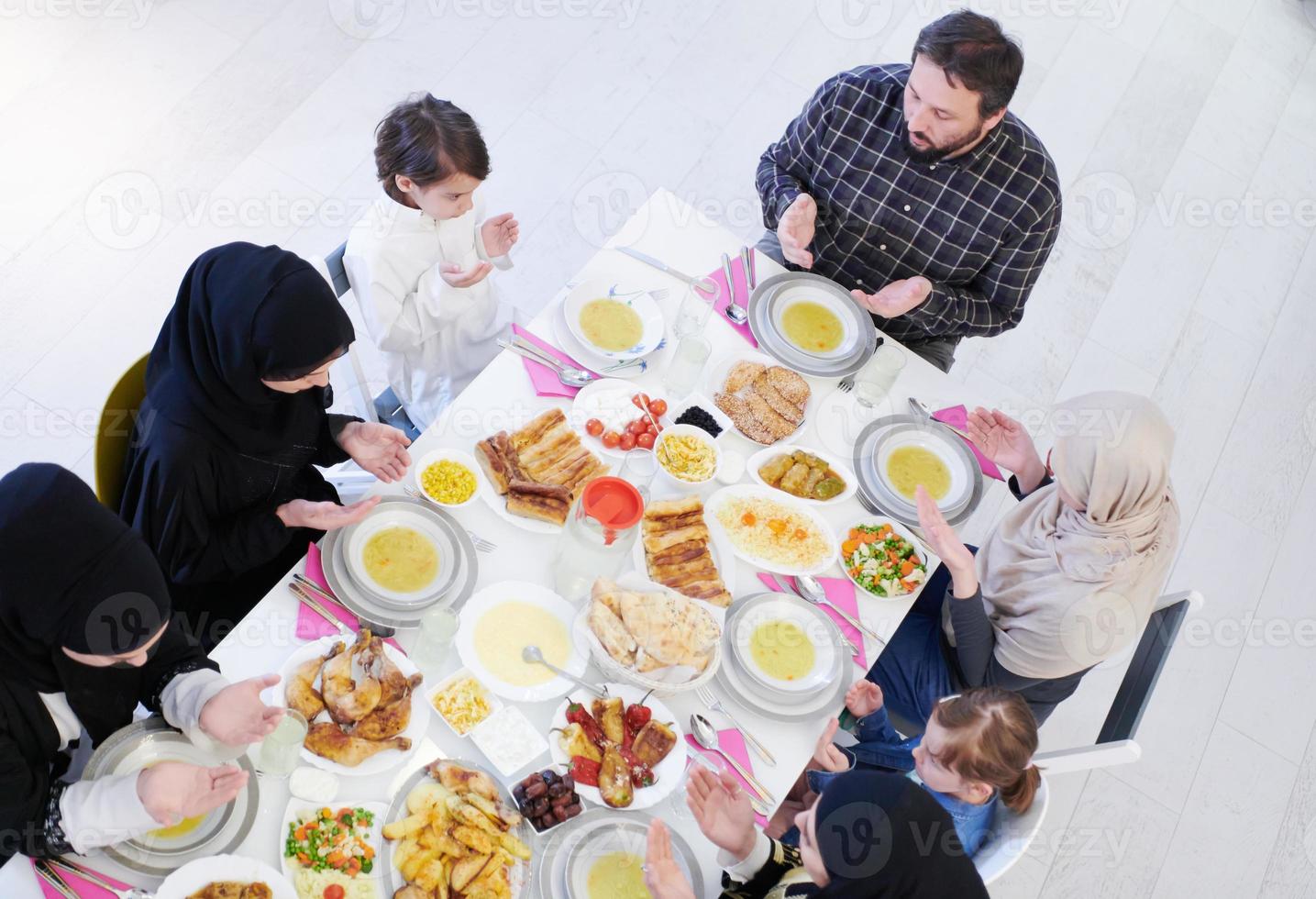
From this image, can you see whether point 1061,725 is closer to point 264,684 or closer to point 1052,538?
point 1052,538

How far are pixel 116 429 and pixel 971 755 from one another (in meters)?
1.93

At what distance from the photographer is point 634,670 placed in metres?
2.12

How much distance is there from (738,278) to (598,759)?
4.65 ft

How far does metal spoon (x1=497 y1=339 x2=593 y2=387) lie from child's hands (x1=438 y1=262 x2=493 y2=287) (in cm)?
27

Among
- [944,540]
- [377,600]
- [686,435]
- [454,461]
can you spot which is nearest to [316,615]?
[377,600]

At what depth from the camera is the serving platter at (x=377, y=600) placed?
2.12 m

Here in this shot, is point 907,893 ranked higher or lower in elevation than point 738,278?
lower

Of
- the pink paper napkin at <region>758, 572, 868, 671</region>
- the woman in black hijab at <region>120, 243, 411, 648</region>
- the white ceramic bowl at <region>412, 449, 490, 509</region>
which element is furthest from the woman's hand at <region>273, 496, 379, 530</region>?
the pink paper napkin at <region>758, 572, 868, 671</region>

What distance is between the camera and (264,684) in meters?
1.92

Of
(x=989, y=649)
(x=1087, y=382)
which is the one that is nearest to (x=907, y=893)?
(x=989, y=649)

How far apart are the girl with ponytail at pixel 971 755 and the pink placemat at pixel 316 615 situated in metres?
0.99

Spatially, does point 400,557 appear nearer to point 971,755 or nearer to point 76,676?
point 76,676

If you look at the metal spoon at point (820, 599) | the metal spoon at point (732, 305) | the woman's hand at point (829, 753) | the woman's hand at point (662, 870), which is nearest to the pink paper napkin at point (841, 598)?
the metal spoon at point (820, 599)

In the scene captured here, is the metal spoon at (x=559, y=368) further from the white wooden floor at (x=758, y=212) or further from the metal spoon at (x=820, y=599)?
the white wooden floor at (x=758, y=212)
